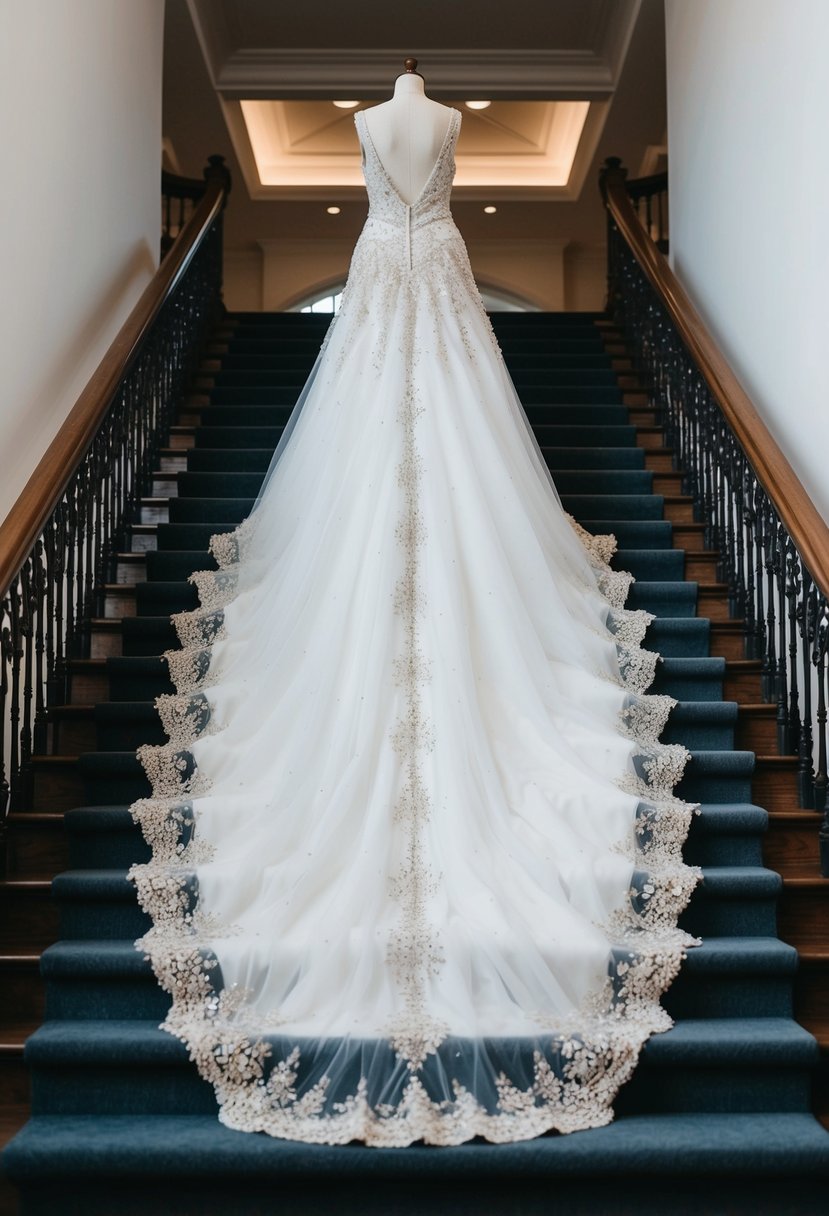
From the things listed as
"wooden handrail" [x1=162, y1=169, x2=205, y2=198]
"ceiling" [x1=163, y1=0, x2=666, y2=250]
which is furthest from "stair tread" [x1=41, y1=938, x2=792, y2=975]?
"wooden handrail" [x1=162, y1=169, x2=205, y2=198]

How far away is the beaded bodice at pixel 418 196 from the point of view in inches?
183

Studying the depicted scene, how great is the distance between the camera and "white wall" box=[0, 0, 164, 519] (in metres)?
4.19

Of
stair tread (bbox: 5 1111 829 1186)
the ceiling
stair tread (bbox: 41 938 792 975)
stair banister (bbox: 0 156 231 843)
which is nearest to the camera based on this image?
stair tread (bbox: 5 1111 829 1186)

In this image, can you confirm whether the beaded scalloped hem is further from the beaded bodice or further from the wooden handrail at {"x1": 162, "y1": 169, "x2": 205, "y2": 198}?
the wooden handrail at {"x1": 162, "y1": 169, "x2": 205, "y2": 198}

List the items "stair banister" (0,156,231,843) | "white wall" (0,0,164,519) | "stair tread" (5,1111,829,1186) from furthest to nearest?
"white wall" (0,0,164,519)
"stair banister" (0,156,231,843)
"stair tread" (5,1111,829,1186)

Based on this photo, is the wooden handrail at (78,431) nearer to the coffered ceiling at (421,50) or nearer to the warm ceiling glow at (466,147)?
the coffered ceiling at (421,50)

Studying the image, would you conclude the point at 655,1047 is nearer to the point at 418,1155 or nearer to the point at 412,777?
the point at 418,1155

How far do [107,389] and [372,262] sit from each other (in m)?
1.14

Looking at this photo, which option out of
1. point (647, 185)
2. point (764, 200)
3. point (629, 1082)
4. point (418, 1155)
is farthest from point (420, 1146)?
point (647, 185)

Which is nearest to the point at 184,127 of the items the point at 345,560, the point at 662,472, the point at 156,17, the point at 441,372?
the point at 156,17

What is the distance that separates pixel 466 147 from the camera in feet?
37.9

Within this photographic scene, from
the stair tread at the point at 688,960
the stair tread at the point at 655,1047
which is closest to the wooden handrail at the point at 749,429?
the stair tread at the point at 688,960

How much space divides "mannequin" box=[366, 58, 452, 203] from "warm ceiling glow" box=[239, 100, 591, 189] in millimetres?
6440

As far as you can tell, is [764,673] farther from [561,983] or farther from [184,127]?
[184,127]
